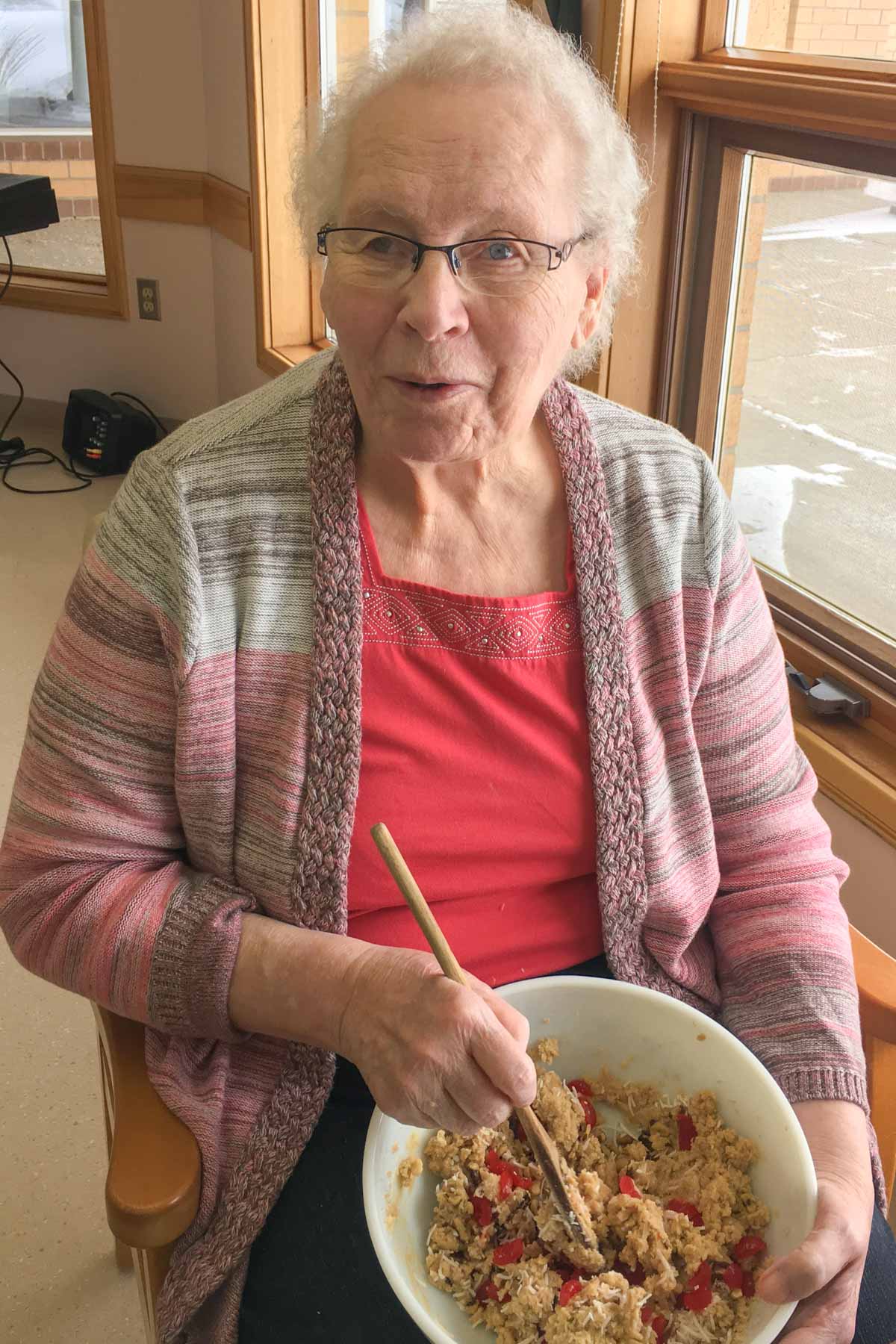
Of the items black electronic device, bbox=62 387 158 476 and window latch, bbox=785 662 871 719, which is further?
black electronic device, bbox=62 387 158 476

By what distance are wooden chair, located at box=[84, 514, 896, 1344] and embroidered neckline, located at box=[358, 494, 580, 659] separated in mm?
320

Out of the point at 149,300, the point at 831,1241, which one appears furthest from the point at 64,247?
the point at 831,1241

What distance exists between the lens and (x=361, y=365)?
110 cm

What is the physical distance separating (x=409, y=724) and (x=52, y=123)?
3.95m

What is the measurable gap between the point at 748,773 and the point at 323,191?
2.36ft

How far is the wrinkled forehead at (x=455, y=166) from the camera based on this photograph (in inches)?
41.2

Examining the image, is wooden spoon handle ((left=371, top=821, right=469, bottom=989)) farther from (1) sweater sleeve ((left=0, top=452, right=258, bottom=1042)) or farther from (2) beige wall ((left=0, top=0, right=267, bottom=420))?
(2) beige wall ((left=0, top=0, right=267, bottom=420))

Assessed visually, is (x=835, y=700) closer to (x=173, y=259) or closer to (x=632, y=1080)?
(x=632, y=1080)

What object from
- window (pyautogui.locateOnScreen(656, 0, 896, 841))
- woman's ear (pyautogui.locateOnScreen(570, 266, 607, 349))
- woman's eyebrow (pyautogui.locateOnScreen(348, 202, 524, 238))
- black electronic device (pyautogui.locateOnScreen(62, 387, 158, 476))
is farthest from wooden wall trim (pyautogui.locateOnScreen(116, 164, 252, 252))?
woman's eyebrow (pyautogui.locateOnScreen(348, 202, 524, 238))

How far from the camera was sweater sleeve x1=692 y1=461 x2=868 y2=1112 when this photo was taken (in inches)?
47.9

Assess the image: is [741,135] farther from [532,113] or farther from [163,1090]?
[163,1090]

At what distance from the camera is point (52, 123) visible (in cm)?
430

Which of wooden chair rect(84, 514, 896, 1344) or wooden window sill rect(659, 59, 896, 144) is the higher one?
wooden window sill rect(659, 59, 896, 144)

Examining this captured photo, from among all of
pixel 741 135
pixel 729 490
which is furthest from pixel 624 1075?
pixel 741 135
